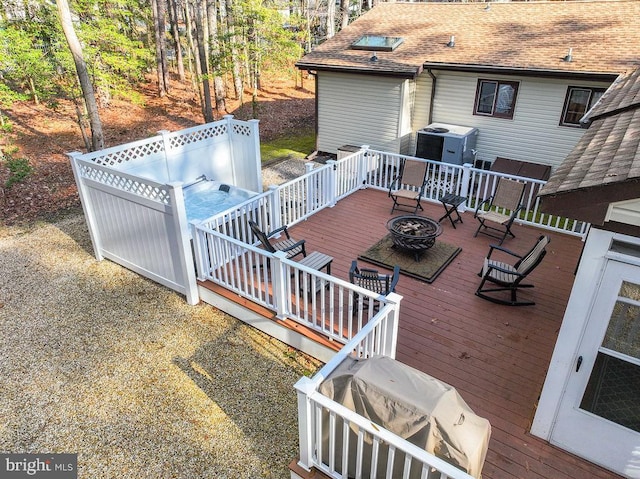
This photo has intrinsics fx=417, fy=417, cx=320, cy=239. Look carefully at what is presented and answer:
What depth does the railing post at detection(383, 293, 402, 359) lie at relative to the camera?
4250mm

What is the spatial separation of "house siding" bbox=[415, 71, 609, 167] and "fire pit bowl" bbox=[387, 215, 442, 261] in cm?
595

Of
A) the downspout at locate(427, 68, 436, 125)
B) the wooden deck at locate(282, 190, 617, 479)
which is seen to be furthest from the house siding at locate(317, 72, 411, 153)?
the wooden deck at locate(282, 190, 617, 479)

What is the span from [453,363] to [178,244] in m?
4.08

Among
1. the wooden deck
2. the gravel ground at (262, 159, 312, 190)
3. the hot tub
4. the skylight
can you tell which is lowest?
the gravel ground at (262, 159, 312, 190)

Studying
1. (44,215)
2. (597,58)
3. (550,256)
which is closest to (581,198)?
(550,256)

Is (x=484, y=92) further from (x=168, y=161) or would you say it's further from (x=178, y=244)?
(x=178, y=244)

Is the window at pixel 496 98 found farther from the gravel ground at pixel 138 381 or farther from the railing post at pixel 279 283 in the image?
the gravel ground at pixel 138 381

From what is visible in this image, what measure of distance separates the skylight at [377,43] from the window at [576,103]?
4.97 m

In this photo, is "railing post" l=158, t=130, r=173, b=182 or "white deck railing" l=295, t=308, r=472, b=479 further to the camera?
"railing post" l=158, t=130, r=173, b=182

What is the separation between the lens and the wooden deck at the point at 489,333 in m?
3.85

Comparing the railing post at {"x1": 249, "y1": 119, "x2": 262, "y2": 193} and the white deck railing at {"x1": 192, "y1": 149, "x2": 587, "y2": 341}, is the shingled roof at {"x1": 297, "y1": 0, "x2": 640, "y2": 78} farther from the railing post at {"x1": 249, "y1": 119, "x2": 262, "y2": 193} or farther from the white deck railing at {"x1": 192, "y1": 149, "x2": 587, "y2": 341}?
the railing post at {"x1": 249, "y1": 119, "x2": 262, "y2": 193}

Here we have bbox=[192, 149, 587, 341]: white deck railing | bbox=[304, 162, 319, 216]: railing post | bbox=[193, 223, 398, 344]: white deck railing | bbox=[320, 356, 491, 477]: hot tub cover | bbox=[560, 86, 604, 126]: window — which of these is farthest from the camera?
bbox=[560, 86, 604, 126]: window

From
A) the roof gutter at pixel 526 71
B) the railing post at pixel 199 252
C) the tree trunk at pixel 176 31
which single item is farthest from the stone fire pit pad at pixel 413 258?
the tree trunk at pixel 176 31

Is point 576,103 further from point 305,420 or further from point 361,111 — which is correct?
point 305,420
